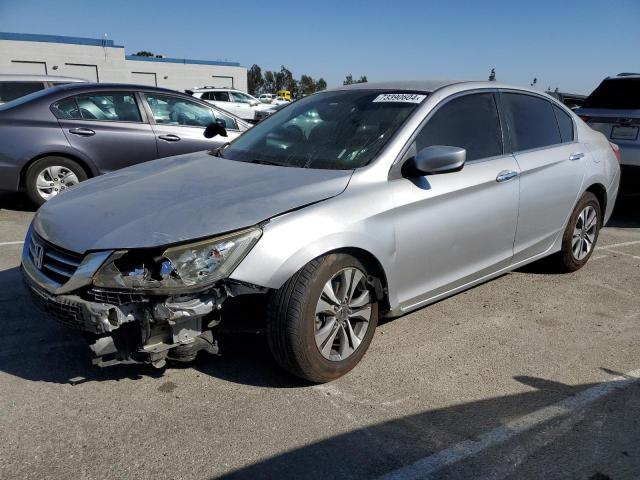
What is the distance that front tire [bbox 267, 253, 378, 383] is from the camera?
2779 millimetres

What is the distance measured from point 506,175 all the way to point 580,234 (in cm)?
146

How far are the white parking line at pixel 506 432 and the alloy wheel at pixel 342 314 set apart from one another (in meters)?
0.80

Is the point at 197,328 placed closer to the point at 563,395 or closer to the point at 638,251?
the point at 563,395

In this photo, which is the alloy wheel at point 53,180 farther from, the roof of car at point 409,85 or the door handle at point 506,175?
the door handle at point 506,175

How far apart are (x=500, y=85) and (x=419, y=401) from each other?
100 inches

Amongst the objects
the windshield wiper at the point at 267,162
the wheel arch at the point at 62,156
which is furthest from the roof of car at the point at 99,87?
the windshield wiper at the point at 267,162

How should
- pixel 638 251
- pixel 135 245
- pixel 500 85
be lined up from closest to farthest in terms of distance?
pixel 135 245
pixel 500 85
pixel 638 251

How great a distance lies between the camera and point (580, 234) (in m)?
4.89

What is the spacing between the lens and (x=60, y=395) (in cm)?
292

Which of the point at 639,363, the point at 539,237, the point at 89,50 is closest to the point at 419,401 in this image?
the point at 639,363

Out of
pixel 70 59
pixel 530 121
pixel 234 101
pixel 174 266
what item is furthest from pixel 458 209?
pixel 70 59

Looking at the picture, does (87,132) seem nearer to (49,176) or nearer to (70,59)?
(49,176)

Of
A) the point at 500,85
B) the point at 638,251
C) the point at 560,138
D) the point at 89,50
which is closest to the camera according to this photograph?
the point at 500,85

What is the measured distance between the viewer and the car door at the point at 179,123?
727cm
